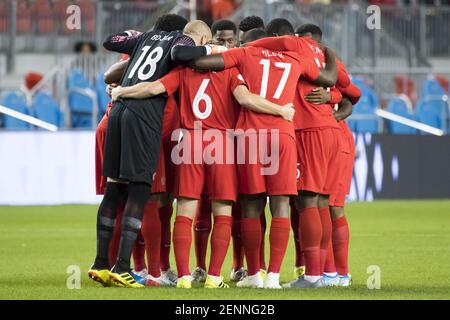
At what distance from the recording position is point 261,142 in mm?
9297

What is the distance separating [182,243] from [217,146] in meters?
0.84

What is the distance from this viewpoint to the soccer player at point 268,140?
9.27 metres

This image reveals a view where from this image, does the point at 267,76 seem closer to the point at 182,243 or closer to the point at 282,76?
the point at 282,76

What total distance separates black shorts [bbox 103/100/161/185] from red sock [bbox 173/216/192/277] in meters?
0.43

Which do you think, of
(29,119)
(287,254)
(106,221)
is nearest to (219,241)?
(106,221)

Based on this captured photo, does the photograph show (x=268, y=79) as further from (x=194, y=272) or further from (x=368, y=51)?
(x=368, y=51)

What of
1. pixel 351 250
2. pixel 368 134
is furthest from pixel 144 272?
pixel 368 134

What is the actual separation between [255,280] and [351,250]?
4.17 m

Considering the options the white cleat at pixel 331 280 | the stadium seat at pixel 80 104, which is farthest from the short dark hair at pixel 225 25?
the stadium seat at pixel 80 104

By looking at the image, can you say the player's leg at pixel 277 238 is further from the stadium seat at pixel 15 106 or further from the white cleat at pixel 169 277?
the stadium seat at pixel 15 106

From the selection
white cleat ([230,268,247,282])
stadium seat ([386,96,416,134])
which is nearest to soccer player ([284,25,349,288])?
white cleat ([230,268,247,282])

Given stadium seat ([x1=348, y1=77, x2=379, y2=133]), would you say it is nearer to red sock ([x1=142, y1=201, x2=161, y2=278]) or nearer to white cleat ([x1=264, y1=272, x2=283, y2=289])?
red sock ([x1=142, y1=201, x2=161, y2=278])

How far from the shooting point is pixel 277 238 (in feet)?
30.5

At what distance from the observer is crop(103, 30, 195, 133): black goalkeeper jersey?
369 inches
